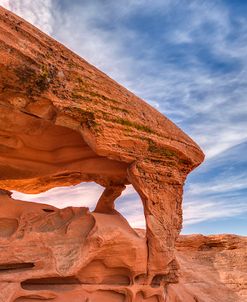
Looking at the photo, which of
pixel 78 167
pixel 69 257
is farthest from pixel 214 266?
pixel 69 257

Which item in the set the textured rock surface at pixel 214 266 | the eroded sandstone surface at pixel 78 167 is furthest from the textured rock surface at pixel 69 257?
the textured rock surface at pixel 214 266

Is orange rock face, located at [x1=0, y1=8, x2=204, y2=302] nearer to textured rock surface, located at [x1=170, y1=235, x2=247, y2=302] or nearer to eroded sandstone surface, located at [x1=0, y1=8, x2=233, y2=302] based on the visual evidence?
eroded sandstone surface, located at [x1=0, y1=8, x2=233, y2=302]

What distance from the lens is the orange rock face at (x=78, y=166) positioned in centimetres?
639

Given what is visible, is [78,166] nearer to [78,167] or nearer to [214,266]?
[78,167]

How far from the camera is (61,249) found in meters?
6.91

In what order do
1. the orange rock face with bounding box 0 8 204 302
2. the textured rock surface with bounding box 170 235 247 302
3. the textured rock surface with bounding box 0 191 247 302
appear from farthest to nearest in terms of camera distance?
the textured rock surface with bounding box 170 235 247 302
the textured rock surface with bounding box 0 191 247 302
the orange rock face with bounding box 0 8 204 302

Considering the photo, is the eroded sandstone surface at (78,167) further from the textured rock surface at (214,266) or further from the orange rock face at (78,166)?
the textured rock surface at (214,266)

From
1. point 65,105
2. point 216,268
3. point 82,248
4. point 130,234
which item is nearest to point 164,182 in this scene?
point 130,234

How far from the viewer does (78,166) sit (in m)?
8.73

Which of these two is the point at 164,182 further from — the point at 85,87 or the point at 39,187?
the point at 39,187

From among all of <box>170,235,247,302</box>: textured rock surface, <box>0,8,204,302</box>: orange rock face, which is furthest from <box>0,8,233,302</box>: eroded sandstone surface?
<box>170,235,247,302</box>: textured rock surface

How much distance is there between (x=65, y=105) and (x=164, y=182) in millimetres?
3004

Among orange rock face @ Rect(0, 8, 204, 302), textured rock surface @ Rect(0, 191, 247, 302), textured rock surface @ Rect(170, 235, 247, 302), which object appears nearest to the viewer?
orange rock face @ Rect(0, 8, 204, 302)

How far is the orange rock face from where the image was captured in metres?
6.39
